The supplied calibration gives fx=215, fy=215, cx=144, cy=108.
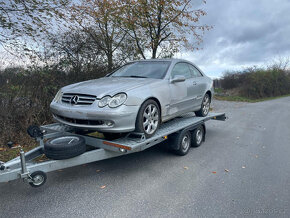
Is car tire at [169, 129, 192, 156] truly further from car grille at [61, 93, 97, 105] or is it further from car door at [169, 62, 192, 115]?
car grille at [61, 93, 97, 105]

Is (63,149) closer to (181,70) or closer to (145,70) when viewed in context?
(145,70)

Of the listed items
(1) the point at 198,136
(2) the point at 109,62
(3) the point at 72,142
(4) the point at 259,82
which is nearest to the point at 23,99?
(3) the point at 72,142

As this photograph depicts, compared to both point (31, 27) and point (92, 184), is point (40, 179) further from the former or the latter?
point (31, 27)

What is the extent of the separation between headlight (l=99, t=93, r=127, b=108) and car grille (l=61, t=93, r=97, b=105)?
17 cm

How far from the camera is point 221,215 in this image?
2.70 m

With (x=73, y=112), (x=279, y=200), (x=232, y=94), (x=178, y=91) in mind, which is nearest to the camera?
(x=279, y=200)

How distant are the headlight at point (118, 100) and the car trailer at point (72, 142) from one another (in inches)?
22.7

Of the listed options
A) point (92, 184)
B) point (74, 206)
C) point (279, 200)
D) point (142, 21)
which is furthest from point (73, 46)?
point (279, 200)

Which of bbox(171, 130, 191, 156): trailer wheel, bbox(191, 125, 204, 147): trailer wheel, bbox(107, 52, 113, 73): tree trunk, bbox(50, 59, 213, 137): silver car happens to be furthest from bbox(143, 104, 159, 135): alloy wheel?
bbox(107, 52, 113, 73): tree trunk

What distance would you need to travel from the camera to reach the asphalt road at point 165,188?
2764 millimetres

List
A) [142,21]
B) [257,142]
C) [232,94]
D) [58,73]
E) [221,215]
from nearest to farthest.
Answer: [221,215] → [257,142] → [58,73] → [142,21] → [232,94]

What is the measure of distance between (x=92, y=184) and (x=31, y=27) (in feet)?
18.6

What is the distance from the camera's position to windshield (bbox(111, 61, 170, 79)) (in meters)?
4.48

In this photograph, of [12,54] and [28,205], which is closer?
[28,205]
